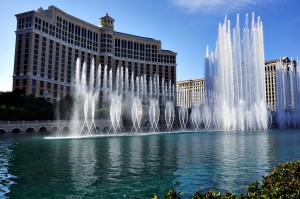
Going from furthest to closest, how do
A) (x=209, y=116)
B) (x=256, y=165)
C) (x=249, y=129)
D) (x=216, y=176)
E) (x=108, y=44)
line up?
1. (x=108, y=44)
2. (x=209, y=116)
3. (x=249, y=129)
4. (x=256, y=165)
5. (x=216, y=176)

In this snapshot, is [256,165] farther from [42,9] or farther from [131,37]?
[131,37]

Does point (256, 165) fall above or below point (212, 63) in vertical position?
below

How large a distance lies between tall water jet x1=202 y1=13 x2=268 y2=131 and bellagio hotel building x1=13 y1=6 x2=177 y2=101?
66.3 meters

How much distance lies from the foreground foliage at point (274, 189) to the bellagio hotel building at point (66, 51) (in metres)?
99.1

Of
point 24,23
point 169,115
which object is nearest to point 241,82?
point 169,115

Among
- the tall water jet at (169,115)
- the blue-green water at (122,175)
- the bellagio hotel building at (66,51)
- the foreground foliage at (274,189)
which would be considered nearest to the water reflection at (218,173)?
the blue-green water at (122,175)

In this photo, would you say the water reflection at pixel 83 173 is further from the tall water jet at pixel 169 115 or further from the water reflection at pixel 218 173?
the tall water jet at pixel 169 115

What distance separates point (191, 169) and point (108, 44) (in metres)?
120

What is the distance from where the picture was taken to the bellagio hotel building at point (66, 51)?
3942 inches

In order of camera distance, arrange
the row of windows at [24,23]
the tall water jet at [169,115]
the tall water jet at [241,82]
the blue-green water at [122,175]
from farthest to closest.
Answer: the row of windows at [24,23] → the tall water jet at [169,115] → the tall water jet at [241,82] → the blue-green water at [122,175]

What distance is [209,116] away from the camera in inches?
3275

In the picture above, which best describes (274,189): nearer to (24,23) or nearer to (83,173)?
(83,173)

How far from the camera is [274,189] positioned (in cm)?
658

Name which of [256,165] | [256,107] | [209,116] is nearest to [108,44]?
[209,116]
